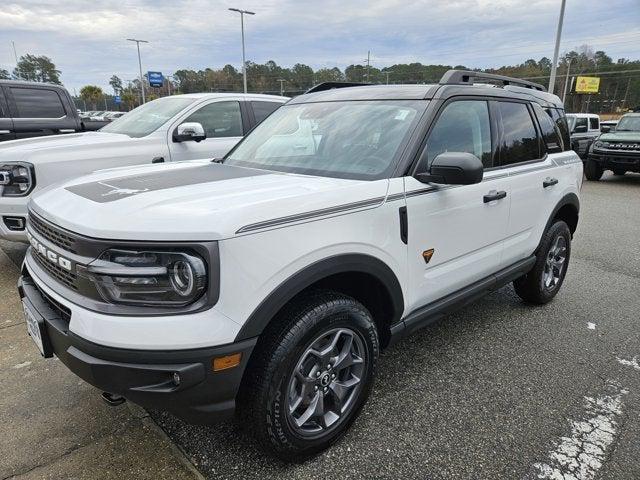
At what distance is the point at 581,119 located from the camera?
15750 millimetres

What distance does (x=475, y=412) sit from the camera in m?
2.70

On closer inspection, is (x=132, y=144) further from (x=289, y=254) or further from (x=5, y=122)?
(x=289, y=254)

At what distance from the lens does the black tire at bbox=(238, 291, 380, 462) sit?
197 centimetres

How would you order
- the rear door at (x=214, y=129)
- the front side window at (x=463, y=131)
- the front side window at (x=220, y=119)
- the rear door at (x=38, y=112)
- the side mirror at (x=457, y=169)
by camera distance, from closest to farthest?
the side mirror at (x=457, y=169) < the front side window at (x=463, y=131) < the rear door at (x=214, y=129) < the front side window at (x=220, y=119) < the rear door at (x=38, y=112)

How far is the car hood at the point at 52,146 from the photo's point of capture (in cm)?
437

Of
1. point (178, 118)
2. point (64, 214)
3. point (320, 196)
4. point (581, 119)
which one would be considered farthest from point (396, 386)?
point (581, 119)

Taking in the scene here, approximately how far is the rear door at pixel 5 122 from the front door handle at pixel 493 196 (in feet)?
24.2

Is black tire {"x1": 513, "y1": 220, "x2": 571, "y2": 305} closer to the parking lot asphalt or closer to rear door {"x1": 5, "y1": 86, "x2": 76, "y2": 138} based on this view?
the parking lot asphalt

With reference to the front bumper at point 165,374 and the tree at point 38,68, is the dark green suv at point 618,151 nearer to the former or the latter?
the front bumper at point 165,374

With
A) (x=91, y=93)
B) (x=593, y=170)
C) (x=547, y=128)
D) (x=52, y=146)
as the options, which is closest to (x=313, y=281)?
(x=547, y=128)

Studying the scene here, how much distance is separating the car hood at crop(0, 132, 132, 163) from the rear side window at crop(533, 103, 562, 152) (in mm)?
4122

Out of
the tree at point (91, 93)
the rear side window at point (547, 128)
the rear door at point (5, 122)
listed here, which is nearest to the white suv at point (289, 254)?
the rear side window at point (547, 128)

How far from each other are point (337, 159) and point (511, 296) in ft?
8.92

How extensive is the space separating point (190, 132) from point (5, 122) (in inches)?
161
